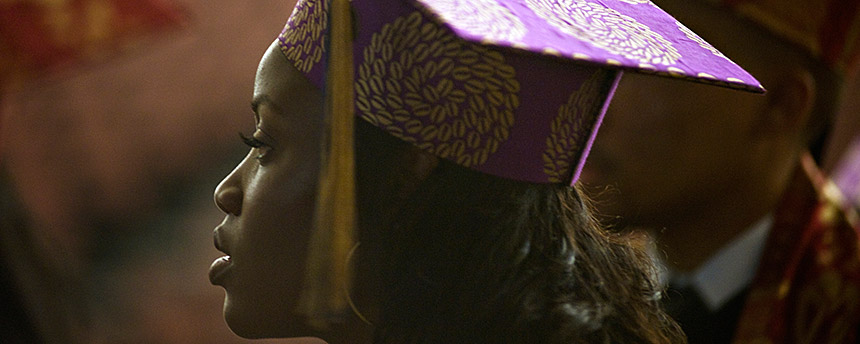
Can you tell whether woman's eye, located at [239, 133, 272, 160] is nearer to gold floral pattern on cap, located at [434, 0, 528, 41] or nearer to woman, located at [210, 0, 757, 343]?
woman, located at [210, 0, 757, 343]

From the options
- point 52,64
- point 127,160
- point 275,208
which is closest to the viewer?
point 275,208

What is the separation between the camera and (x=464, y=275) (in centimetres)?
67

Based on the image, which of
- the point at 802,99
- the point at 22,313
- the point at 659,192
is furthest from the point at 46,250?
the point at 802,99

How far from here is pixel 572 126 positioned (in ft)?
2.18

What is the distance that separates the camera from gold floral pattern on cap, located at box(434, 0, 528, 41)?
0.50 metres

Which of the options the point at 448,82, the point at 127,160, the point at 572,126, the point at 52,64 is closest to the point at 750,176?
the point at 572,126

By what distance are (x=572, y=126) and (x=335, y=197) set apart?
0.20 m

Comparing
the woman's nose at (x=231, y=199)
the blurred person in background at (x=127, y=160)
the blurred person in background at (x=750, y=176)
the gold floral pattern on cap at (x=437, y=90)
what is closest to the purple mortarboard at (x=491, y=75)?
the gold floral pattern on cap at (x=437, y=90)

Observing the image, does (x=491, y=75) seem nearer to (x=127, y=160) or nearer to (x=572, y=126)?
(x=572, y=126)

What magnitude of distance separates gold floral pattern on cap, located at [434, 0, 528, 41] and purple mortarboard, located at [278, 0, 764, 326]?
0.02 meters

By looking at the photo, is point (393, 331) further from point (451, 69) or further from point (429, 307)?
point (451, 69)

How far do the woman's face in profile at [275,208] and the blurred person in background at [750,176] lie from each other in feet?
2.91

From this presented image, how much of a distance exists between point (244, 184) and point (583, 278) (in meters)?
0.30

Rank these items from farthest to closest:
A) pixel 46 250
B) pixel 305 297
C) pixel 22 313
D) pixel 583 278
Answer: pixel 46 250
pixel 22 313
pixel 583 278
pixel 305 297
